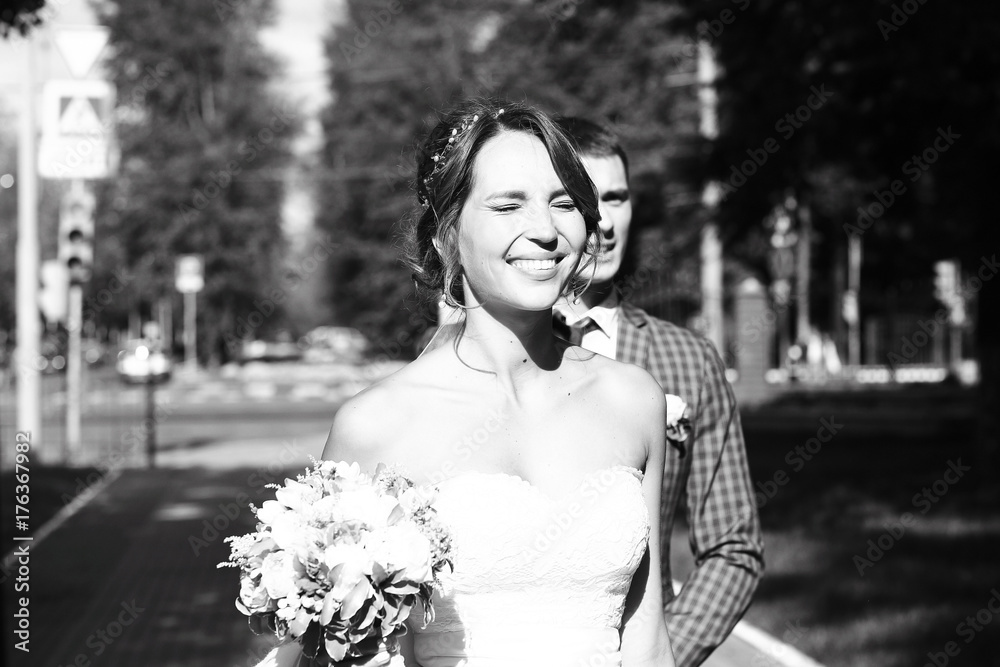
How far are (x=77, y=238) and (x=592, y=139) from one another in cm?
1303

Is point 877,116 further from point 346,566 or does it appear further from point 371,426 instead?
point 346,566

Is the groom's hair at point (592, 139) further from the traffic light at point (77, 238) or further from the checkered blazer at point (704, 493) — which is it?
Answer: the traffic light at point (77, 238)

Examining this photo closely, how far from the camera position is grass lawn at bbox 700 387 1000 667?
724 centimetres

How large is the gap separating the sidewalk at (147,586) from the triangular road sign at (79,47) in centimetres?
447

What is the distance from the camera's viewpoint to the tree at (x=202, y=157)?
48.2 metres

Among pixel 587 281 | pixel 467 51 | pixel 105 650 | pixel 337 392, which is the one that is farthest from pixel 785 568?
pixel 467 51

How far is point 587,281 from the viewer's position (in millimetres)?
2637

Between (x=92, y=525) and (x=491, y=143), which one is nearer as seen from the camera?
(x=491, y=143)

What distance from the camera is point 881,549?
998 centimetres

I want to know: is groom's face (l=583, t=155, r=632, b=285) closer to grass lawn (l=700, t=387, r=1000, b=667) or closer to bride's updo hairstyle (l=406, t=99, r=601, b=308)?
bride's updo hairstyle (l=406, t=99, r=601, b=308)

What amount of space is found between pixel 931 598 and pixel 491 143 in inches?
267

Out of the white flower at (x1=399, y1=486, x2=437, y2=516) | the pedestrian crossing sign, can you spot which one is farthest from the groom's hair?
the pedestrian crossing sign

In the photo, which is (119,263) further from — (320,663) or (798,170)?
(320,663)

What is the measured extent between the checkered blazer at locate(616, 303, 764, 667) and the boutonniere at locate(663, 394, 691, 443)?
0.04 meters
